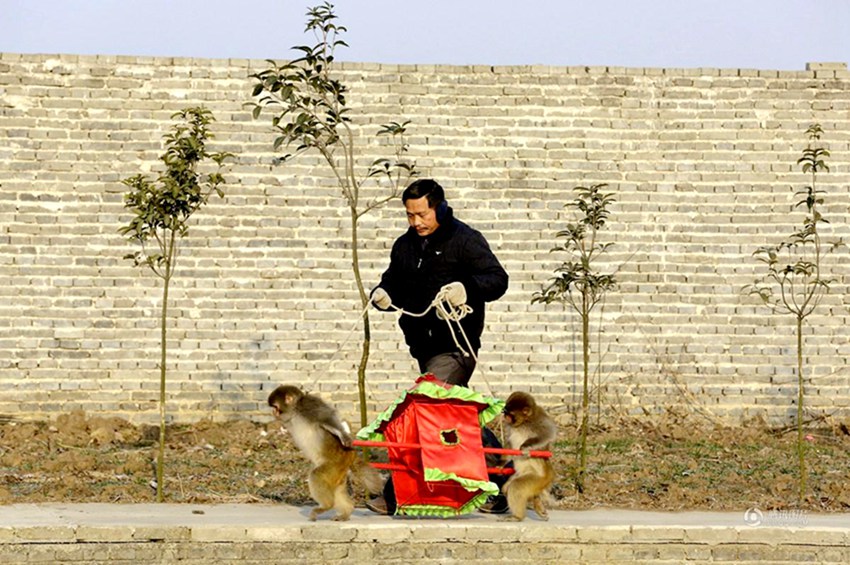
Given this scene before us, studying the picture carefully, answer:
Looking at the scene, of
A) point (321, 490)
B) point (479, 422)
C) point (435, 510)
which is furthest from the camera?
point (435, 510)

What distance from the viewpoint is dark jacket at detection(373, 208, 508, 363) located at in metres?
8.20

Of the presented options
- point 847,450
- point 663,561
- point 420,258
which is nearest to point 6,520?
point 420,258

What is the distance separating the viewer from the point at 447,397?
778 cm

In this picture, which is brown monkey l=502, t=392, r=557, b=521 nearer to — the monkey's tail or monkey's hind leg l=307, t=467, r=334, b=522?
the monkey's tail

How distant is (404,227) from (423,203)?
5.25 m

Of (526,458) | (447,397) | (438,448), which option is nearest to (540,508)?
(526,458)

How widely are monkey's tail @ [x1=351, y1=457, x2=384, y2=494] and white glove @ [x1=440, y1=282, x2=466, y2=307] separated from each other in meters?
1.16

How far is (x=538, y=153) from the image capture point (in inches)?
530

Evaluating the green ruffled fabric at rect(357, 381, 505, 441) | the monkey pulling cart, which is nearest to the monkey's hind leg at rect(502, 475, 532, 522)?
the monkey pulling cart

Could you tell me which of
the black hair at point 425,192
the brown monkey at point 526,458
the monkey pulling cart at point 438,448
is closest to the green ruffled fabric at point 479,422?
the monkey pulling cart at point 438,448

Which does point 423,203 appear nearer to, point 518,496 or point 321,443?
point 321,443

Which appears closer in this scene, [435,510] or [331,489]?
[331,489]

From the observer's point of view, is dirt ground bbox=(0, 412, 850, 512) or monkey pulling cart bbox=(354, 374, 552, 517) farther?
dirt ground bbox=(0, 412, 850, 512)

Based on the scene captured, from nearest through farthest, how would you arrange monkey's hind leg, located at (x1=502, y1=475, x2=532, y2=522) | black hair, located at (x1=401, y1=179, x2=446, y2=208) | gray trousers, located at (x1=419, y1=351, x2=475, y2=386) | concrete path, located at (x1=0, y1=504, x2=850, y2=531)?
concrete path, located at (x1=0, y1=504, x2=850, y2=531) → monkey's hind leg, located at (x1=502, y1=475, x2=532, y2=522) → black hair, located at (x1=401, y1=179, x2=446, y2=208) → gray trousers, located at (x1=419, y1=351, x2=475, y2=386)
